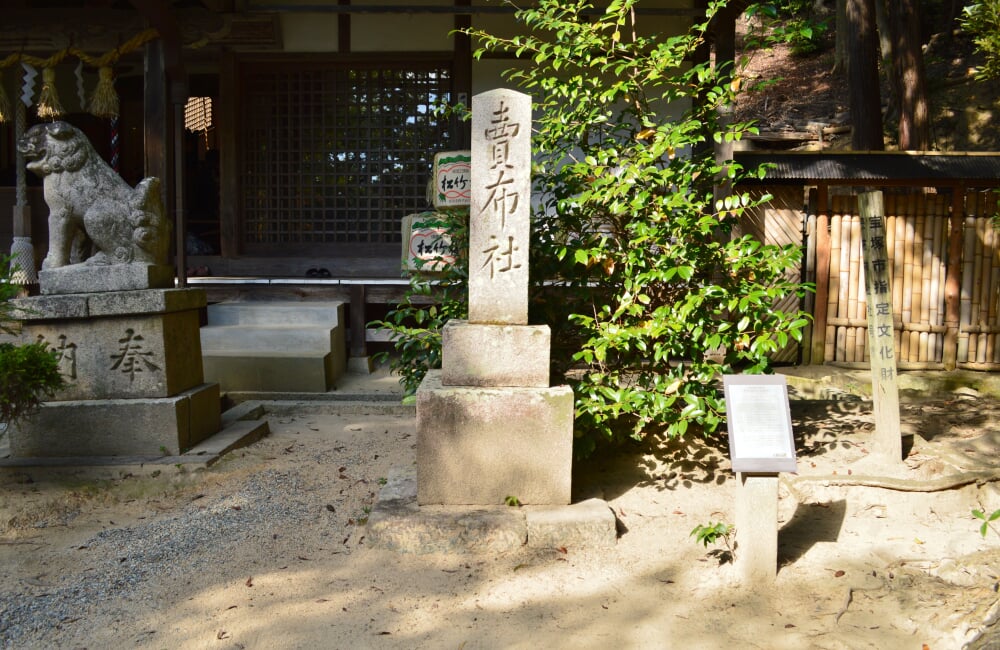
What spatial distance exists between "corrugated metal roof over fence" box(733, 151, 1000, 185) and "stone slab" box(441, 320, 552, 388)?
434 centimetres

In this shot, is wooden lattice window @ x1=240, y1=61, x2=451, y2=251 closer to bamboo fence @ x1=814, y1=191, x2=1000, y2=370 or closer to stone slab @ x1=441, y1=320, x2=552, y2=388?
bamboo fence @ x1=814, y1=191, x2=1000, y2=370

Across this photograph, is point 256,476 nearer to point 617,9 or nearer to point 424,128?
point 617,9

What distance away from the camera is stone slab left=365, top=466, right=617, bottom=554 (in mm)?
3977

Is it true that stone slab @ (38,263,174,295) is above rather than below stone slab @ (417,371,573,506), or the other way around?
above

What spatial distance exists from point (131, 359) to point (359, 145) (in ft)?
17.1

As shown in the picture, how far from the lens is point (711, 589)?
3648mm

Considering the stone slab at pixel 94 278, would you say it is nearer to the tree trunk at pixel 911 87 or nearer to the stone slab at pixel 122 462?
the stone slab at pixel 122 462

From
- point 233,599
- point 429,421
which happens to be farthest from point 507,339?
point 233,599

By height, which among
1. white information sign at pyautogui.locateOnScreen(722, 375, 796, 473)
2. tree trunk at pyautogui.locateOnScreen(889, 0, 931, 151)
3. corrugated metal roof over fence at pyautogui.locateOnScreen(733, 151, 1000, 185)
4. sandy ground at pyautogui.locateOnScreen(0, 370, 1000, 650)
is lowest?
sandy ground at pyautogui.locateOnScreen(0, 370, 1000, 650)

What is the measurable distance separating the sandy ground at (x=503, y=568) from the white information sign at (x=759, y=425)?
0.57m

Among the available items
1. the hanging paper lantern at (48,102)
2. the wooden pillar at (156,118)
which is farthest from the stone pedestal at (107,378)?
the hanging paper lantern at (48,102)

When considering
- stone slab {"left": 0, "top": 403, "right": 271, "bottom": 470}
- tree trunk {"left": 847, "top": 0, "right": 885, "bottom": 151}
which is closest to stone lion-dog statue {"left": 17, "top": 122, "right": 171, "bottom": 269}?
stone slab {"left": 0, "top": 403, "right": 271, "bottom": 470}

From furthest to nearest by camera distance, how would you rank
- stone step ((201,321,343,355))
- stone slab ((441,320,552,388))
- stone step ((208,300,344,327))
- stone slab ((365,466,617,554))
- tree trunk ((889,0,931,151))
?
tree trunk ((889,0,931,151)), stone step ((208,300,344,327)), stone step ((201,321,343,355)), stone slab ((441,320,552,388)), stone slab ((365,466,617,554))

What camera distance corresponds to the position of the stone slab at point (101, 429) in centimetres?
534
